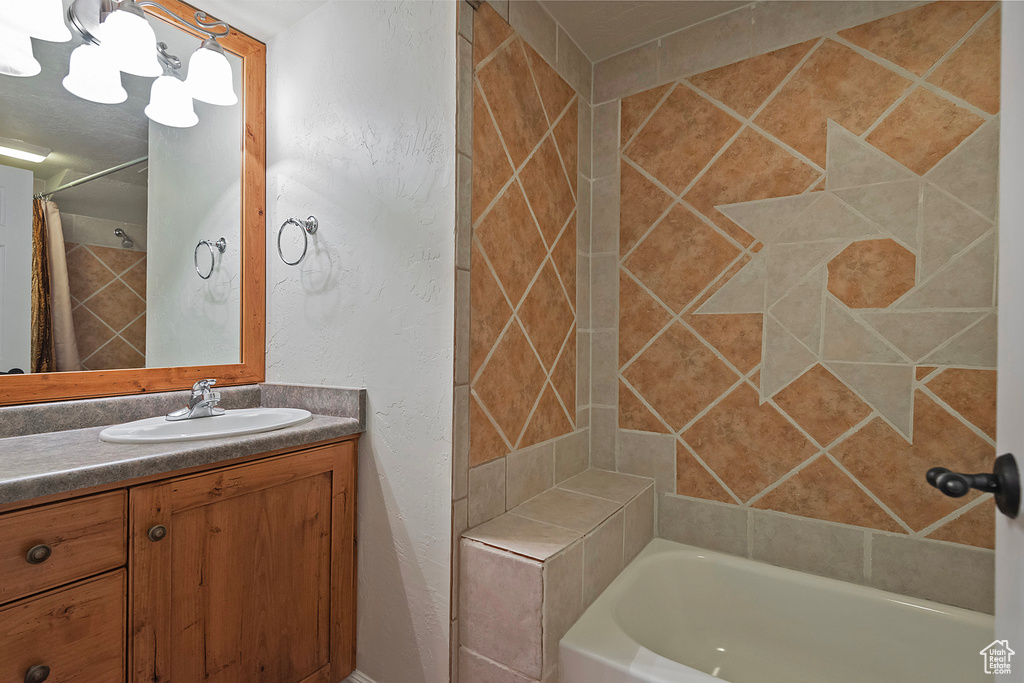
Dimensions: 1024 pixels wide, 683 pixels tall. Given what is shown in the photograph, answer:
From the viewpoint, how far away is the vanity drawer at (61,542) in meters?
0.87

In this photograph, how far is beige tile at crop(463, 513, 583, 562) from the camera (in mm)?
1224

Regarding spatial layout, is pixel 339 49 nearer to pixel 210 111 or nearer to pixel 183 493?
pixel 210 111

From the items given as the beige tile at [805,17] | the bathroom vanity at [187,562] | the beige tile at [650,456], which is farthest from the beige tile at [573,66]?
the bathroom vanity at [187,562]

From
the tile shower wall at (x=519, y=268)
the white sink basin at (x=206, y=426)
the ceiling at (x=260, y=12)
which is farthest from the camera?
the ceiling at (x=260, y=12)

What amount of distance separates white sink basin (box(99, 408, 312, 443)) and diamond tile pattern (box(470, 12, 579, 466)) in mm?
575

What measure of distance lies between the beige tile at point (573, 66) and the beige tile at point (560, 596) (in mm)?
1619

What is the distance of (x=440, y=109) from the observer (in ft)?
4.33

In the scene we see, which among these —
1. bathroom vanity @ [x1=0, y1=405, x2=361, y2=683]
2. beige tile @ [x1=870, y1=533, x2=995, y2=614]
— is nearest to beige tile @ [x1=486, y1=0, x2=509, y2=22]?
bathroom vanity @ [x1=0, y1=405, x2=361, y2=683]

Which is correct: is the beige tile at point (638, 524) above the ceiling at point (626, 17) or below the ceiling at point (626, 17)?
below

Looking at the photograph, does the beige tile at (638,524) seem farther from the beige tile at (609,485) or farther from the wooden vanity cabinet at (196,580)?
the wooden vanity cabinet at (196,580)

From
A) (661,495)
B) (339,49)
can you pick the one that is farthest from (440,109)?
(661,495)

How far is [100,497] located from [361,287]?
0.80 meters

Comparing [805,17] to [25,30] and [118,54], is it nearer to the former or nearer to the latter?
[118,54]

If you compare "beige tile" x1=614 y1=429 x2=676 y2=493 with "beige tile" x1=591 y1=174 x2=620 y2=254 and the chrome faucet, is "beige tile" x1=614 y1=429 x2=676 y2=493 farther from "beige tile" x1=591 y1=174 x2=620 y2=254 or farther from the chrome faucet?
the chrome faucet
